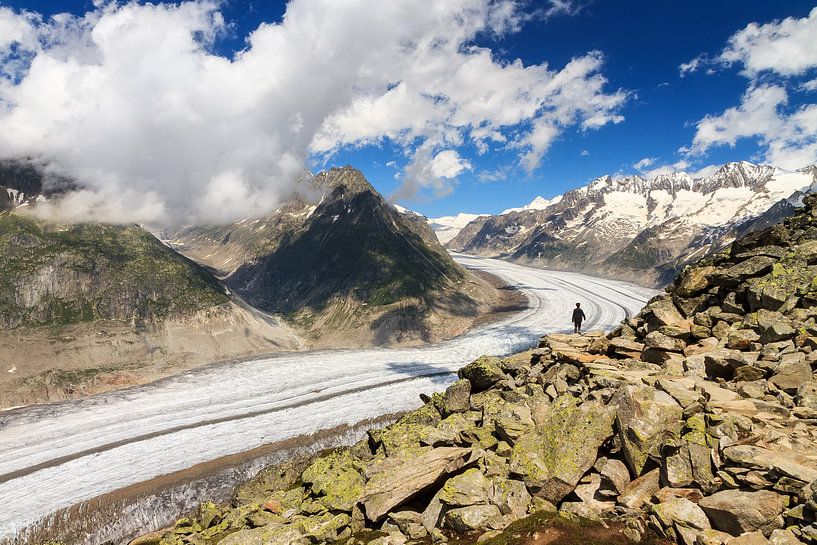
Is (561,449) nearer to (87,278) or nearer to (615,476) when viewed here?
(615,476)

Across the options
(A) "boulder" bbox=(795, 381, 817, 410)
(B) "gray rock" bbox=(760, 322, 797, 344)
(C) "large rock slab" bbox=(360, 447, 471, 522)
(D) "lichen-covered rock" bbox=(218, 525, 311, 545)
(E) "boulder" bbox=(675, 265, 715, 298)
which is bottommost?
(D) "lichen-covered rock" bbox=(218, 525, 311, 545)

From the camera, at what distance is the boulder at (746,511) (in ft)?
30.1

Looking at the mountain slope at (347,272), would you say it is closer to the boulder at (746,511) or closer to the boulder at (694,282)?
the boulder at (694,282)

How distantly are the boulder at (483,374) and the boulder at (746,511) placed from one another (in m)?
14.8

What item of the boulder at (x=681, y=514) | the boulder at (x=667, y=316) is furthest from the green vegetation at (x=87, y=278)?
the boulder at (x=681, y=514)

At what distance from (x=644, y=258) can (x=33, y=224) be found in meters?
212

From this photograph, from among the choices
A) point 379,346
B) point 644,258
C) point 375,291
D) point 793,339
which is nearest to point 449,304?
point 375,291

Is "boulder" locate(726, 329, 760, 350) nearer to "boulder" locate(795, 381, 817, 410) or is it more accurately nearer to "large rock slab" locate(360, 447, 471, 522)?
"boulder" locate(795, 381, 817, 410)

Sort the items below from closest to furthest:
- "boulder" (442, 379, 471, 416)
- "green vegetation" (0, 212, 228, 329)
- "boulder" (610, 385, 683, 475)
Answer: "boulder" (610, 385, 683, 475) < "boulder" (442, 379, 471, 416) < "green vegetation" (0, 212, 228, 329)

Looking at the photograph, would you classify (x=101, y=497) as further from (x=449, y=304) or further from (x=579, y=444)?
(x=449, y=304)

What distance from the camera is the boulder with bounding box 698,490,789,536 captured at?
30.1ft

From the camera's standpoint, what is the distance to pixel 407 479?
15516mm

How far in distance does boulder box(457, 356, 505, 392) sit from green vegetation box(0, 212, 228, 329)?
62201mm

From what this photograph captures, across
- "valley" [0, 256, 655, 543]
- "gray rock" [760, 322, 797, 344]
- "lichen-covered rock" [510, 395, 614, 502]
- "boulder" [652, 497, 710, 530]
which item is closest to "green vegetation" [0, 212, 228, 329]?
"valley" [0, 256, 655, 543]
